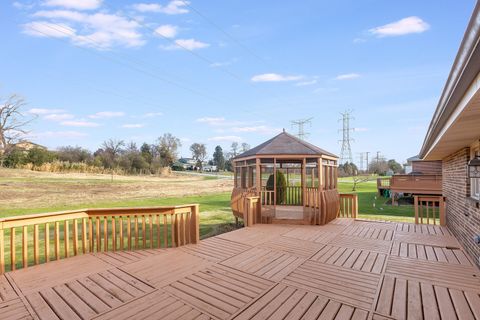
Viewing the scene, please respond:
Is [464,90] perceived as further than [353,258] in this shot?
No

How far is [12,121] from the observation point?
2386 centimetres

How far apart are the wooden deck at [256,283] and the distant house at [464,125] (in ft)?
1.96

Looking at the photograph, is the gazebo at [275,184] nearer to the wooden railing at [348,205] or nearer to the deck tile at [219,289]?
the wooden railing at [348,205]

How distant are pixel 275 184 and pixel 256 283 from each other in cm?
446

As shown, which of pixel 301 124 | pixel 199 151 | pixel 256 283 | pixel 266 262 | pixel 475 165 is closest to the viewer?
pixel 256 283

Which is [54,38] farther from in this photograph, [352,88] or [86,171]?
[86,171]

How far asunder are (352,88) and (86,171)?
2668cm

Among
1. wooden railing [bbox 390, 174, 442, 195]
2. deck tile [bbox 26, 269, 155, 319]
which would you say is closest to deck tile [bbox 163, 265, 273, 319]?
deck tile [bbox 26, 269, 155, 319]

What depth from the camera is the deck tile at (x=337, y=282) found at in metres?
3.01

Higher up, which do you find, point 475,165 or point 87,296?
point 475,165

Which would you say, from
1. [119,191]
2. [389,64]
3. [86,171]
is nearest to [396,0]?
[389,64]

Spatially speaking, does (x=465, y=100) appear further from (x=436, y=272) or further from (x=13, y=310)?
(x=13, y=310)

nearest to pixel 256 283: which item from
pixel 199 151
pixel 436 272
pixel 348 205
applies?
pixel 436 272

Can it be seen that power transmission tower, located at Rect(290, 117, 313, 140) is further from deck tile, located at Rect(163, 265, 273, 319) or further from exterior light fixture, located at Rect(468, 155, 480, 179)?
deck tile, located at Rect(163, 265, 273, 319)
